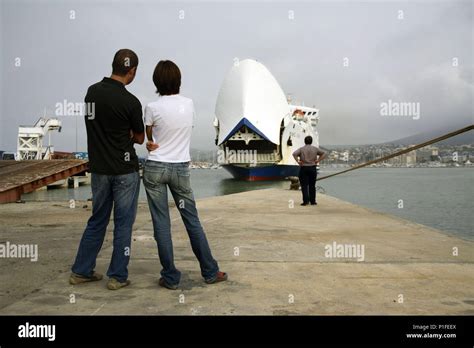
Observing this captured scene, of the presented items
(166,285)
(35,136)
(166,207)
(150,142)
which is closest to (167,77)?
Answer: (150,142)

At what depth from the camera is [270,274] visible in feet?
10.9

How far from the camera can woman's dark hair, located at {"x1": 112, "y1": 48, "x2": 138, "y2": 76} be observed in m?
3.04

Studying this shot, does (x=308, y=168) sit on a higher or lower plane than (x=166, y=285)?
higher

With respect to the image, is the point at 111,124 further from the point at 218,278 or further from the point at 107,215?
the point at 218,278

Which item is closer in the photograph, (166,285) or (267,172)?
(166,285)

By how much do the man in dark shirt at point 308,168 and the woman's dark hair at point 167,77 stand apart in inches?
251

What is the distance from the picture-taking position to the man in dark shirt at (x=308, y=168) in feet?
30.0

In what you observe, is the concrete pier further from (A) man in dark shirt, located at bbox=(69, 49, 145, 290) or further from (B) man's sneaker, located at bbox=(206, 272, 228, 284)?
(A) man in dark shirt, located at bbox=(69, 49, 145, 290)

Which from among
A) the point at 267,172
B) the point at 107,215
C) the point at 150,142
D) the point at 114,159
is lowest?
the point at 267,172

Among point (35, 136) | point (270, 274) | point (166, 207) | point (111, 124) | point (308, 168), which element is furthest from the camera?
point (35, 136)

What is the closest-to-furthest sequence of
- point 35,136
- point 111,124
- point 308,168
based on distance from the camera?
A: point 111,124 < point 308,168 < point 35,136

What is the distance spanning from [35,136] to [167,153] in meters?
56.0
